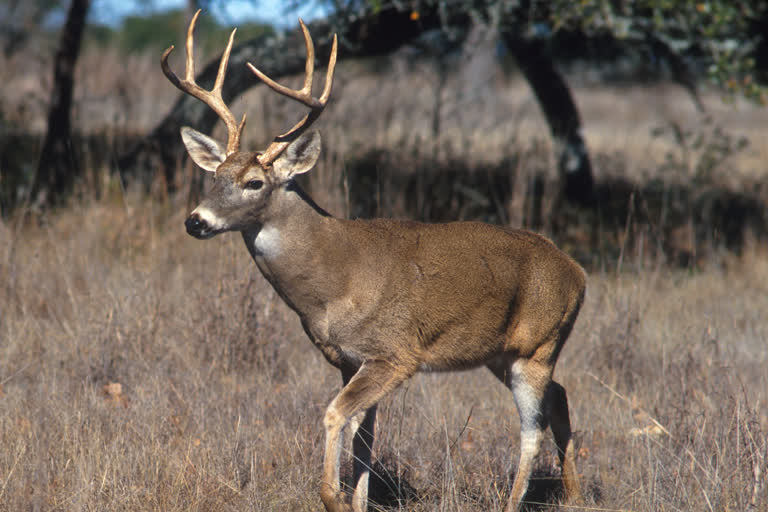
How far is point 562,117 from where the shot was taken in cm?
1109

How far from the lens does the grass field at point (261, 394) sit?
14.2ft

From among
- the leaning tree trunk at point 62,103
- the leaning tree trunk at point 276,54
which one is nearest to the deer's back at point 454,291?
the leaning tree trunk at point 276,54

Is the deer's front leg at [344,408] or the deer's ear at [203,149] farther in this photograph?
the deer's ear at [203,149]

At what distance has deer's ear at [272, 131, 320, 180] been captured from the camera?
4.16m

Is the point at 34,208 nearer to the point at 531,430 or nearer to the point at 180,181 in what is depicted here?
the point at 180,181

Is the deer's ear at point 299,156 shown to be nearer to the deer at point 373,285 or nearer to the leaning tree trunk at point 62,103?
the deer at point 373,285

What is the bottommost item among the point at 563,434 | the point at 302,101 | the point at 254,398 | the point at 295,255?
the point at 254,398

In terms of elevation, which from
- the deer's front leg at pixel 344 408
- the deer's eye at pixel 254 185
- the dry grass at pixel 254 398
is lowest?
the dry grass at pixel 254 398

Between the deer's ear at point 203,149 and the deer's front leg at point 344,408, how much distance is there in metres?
1.23

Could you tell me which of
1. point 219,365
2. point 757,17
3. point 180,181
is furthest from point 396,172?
point 219,365

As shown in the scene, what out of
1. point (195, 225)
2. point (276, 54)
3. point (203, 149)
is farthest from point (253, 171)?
point (276, 54)

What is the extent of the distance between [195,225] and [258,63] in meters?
5.42

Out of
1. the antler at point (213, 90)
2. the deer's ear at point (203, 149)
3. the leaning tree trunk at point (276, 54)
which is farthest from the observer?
the leaning tree trunk at point (276, 54)

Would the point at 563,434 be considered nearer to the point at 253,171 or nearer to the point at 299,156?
the point at 299,156
